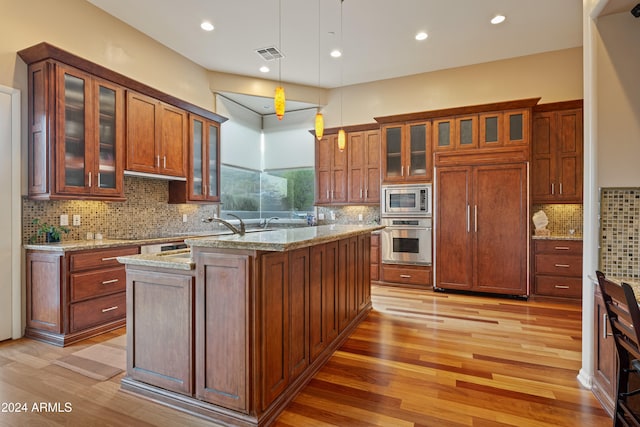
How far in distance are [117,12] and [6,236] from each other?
2.77 meters

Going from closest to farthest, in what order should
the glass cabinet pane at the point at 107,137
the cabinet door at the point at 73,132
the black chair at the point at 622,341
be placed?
the black chair at the point at 622,341 → the cabinet door at the point at 73,132 → the glass cabinet pane at the point at 107,137

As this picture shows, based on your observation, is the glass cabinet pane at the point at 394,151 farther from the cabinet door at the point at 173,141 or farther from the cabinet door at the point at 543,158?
the cabinet door at the point at 173,141

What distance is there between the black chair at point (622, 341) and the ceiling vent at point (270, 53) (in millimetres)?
4563

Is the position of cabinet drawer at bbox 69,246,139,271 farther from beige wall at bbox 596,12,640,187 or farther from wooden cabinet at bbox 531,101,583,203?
wooden cabinet at bbox 531,101,583,203

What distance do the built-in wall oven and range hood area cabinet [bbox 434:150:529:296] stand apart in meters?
0.17

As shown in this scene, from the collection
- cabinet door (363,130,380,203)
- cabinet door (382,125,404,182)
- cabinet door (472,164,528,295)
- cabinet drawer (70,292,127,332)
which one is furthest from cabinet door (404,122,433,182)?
cabinet drawer (70,292,127,332)

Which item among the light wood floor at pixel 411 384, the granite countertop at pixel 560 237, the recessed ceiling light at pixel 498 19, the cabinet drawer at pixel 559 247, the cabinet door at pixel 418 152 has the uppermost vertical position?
the recessed ceiling light at pixel 498 19

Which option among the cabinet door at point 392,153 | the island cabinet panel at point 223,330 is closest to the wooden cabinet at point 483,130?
the cabinet door at point 392,153

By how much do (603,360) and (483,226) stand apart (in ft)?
8.93

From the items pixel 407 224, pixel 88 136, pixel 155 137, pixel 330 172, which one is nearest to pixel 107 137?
pixel 88 136

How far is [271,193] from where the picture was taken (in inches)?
269

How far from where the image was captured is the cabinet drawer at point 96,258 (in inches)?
118

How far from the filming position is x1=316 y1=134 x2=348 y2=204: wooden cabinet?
5746mm

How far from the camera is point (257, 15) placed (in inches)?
150
